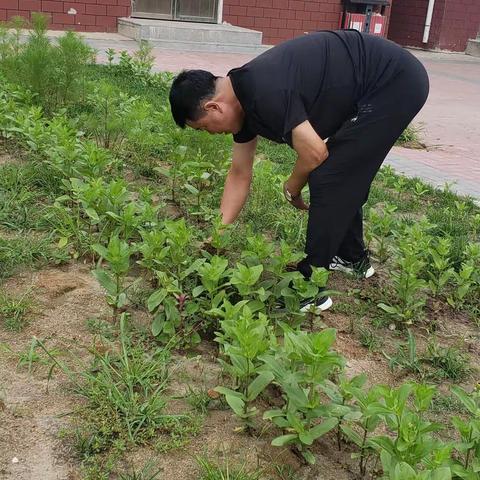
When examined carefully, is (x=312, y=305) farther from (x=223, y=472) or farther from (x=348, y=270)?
(x=223, y=472)

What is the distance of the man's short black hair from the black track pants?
0.56 m

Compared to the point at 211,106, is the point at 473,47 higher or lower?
higher

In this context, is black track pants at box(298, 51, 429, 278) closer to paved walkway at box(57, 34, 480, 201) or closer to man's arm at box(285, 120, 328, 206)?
man's arm at box(285, 120, 328, 206)

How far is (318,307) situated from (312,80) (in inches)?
37.8

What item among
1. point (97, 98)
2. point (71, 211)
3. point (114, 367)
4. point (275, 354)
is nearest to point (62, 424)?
point (114, 367)

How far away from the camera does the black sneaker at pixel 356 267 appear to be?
10.9ft

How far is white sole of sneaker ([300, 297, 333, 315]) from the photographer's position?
2686 millimetres

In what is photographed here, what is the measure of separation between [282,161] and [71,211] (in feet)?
7.87

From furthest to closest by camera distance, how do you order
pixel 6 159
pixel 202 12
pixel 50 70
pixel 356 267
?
pixel 202 12
pixel 50 70
pixel 6 159
pixel 356 267

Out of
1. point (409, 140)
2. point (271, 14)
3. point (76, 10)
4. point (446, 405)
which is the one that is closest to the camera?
point (446, 405)

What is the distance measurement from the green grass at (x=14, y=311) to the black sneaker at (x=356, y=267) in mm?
1544

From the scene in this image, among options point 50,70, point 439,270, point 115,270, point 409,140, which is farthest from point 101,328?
point 409,140

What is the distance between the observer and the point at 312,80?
2.59 metres

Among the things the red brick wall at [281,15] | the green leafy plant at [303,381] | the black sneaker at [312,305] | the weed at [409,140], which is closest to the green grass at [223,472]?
the green leafy plant at [303,381]
